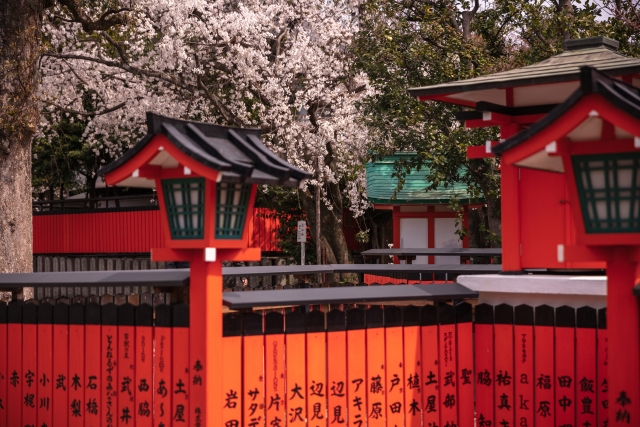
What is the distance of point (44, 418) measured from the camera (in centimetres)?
858

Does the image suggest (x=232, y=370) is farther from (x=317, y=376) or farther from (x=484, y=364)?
(x=484, y=364)

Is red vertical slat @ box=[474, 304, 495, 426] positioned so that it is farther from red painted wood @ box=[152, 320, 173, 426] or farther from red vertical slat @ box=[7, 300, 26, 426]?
red vertical slat @ box=[7, 300, 26, 426]

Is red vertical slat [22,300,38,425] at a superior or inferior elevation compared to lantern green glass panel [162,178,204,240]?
inferior

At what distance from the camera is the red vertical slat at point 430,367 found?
27.7ft

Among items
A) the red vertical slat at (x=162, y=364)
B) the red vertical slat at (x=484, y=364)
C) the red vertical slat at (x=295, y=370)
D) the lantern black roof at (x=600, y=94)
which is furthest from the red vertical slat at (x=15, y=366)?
Answer: the lantern black roof at (x=600, y=94)

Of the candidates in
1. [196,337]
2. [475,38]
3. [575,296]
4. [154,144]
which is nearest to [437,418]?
[575,296]

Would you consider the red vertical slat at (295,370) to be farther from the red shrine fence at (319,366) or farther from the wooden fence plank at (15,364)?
the wooden fence plank at (15,364)

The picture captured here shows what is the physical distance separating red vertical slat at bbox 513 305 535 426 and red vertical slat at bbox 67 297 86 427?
Result: 4219 millimetres

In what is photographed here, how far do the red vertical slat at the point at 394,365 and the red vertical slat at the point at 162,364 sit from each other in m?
2.06

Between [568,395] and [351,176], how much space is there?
2116 centimetres

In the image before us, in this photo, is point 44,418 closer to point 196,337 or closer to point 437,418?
→ point 196,337

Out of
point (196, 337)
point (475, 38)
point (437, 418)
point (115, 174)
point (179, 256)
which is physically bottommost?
point (437, 418)

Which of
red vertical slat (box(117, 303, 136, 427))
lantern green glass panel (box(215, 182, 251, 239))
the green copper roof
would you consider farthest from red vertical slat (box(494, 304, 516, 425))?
the green copper roof

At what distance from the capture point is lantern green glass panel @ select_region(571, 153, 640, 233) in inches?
252
